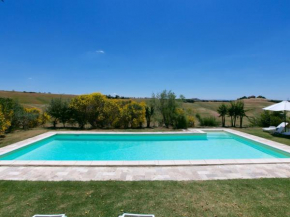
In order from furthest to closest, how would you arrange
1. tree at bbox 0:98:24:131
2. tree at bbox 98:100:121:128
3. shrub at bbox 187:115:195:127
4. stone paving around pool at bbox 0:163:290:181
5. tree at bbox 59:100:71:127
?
shrub at bbox 187:115:195:127 → tree at bbox 98:100:121:128 → tree at bbox 59:100:71:127 → tree at bbox 0:98:24:131 → stone paving around pool at bbox 0:163:290:181

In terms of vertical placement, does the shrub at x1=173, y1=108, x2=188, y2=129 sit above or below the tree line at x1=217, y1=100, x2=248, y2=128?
below

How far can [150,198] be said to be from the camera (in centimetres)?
328

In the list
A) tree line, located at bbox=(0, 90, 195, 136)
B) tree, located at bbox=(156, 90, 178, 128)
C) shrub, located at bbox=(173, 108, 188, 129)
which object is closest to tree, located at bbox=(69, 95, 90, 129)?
tree line, located at bbox=(0, 90, 195, 136)

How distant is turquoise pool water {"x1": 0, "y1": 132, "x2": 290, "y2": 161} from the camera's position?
7.10 meters

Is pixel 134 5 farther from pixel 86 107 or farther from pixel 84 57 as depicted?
pixel 86 107

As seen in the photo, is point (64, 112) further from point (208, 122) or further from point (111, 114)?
point (208, 122)

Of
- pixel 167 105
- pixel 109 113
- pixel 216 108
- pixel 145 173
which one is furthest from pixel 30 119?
pixel 216 108

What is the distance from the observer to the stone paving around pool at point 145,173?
4.23 m

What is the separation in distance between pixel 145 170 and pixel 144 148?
3.82m

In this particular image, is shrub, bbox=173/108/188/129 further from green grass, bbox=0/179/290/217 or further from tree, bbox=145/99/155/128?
green grass, bbox=0/179/290/217

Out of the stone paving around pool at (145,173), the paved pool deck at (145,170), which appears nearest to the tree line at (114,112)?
Result: the paved pool deck at (145,170)

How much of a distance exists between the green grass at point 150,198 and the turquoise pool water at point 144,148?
318 centimetres

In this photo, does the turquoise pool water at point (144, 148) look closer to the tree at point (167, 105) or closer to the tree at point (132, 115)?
the tree at point (132, 115)

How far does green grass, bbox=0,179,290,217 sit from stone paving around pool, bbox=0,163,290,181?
32 centimetres
